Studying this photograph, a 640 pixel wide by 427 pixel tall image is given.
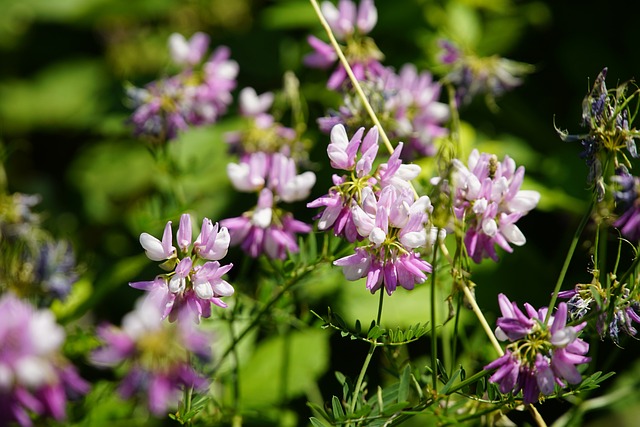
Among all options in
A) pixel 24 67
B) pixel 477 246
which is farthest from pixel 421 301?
pixel 24 67

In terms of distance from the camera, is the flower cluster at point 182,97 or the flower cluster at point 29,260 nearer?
the flower cluster at point 29,260

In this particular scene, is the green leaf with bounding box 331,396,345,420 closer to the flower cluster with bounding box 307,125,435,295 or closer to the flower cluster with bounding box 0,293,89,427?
the flower cluster with bounding box 307,125,435,295

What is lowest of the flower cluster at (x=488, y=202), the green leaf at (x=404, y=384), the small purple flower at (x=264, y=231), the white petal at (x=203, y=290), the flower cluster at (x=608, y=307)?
the green leaf at (x=404, y=384)

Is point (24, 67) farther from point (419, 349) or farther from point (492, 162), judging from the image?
point (492, 162)

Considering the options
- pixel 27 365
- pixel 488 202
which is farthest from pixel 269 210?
pixel 27 365

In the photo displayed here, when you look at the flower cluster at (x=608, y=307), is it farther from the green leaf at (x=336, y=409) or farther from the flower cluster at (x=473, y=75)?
the flower cluster at (x=473, y=75)

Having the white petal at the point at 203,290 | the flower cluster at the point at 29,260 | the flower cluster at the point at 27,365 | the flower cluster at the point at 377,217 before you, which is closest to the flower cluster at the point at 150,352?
the flower cluster at the point at 27,365
